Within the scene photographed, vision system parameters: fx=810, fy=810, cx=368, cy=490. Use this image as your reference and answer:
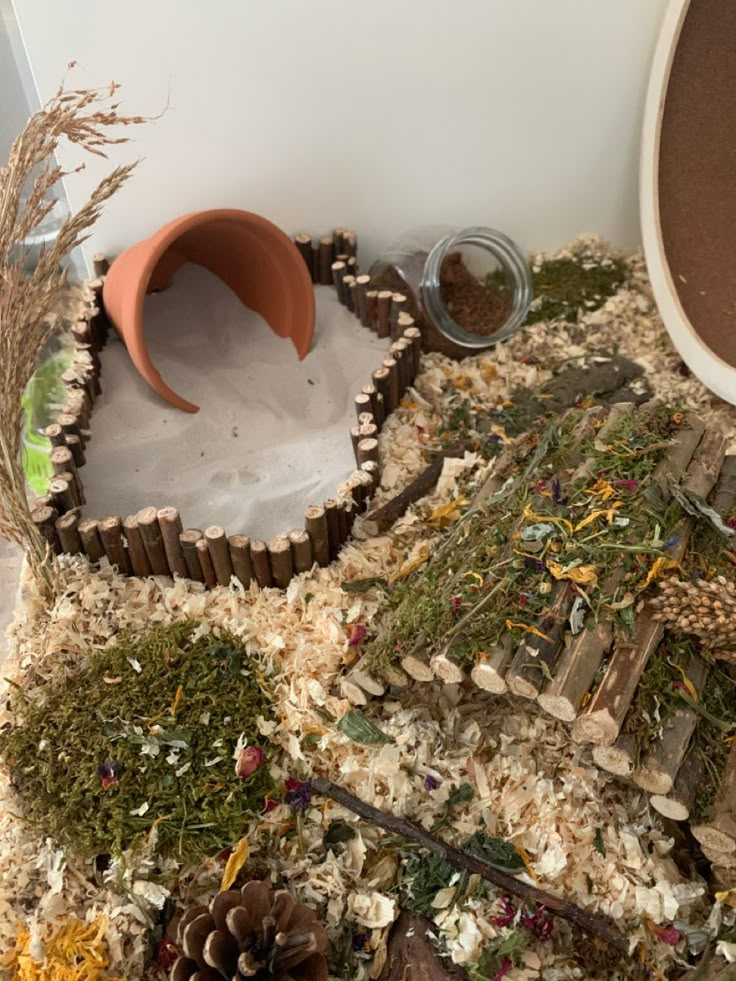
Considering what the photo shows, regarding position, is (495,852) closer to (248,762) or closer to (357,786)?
(357,786)

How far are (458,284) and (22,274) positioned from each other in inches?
51.3

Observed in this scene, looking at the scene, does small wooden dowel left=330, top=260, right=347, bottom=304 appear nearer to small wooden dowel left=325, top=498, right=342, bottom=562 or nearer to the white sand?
the white sand

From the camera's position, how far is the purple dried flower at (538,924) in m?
1.40

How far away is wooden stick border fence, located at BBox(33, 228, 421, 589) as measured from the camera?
1794 millimetres

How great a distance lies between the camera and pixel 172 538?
1.80 metres

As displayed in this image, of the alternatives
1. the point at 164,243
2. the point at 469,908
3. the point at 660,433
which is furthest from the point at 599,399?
the point at 469,908

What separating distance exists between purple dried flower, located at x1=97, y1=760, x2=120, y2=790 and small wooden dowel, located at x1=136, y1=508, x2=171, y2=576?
1.58 ft

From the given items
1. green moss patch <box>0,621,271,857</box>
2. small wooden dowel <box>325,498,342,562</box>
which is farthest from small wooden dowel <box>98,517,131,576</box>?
small wooden dowel <box>325,498,342,562</box>

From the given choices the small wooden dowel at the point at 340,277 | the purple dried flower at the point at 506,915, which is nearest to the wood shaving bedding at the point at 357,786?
the purple dried flower at the point at 506,915

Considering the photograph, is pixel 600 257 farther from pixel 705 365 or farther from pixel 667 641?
pixel 667 641

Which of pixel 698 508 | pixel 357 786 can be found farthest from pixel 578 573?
pixel 357 786

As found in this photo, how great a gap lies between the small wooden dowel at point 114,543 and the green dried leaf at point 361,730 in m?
0.65

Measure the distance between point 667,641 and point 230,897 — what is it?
872 millimetres

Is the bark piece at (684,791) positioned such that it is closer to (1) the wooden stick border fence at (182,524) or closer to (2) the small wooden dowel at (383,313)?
(1) the wooden stick border fence at (182,524)
